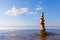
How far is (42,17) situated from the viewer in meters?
49.6

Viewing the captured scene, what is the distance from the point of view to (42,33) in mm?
47844

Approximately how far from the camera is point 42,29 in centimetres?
4891

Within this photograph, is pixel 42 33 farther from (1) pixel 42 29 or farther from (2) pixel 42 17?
(2) pixel 42 17

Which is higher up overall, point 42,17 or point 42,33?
point 42,17

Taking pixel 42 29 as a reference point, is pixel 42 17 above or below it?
above

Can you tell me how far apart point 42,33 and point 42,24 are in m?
3.01

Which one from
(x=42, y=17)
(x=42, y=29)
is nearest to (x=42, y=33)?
(x=42, y=29)

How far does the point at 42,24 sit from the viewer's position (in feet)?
163

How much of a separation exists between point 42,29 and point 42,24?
5.10ft

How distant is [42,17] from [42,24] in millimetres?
2045

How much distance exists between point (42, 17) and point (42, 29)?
354 centimetres

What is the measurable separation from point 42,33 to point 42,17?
4872mm
